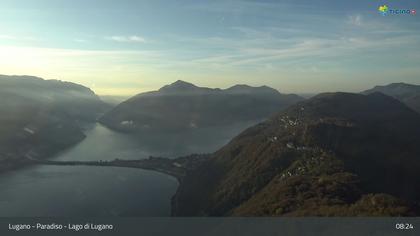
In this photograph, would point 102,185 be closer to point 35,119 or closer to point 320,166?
point 320,166

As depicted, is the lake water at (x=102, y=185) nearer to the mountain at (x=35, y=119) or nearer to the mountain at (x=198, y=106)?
the mountain at (x=198, y=106)

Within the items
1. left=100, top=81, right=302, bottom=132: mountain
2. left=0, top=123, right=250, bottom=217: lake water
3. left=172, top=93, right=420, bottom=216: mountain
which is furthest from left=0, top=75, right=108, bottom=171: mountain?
left=172, top=93, right=420, bottom=216: mountain

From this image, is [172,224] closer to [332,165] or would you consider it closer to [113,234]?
[113,234]

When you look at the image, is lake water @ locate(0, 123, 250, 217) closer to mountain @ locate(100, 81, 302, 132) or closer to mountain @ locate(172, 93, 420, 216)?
mountain @ locate(100, 81, 302, 132)

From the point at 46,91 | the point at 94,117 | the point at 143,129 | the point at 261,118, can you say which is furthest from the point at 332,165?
the point at 94,117

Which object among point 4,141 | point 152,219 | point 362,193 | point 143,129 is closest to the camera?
point 152,219

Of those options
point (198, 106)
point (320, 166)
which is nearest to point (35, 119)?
point (198, 106)

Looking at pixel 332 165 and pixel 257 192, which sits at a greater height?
pixel 332 165

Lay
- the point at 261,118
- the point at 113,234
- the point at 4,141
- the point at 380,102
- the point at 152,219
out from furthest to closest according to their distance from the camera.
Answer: the point at 4,141 → the point at 380,102 → the point at 261,118 → the point at 152,219 → the point at 113,234
